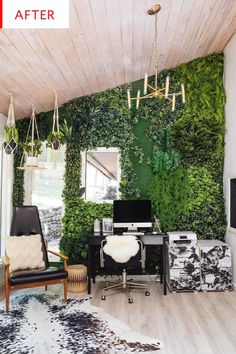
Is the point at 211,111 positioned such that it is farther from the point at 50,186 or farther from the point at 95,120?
the point at 50,186

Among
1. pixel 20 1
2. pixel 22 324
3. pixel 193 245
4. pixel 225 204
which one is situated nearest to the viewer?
pixel 20 1

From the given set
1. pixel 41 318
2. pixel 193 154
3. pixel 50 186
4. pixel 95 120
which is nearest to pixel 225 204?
pixel 193 154

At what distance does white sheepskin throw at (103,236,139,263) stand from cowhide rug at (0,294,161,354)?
686mm

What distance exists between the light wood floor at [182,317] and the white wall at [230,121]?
90 centimetres

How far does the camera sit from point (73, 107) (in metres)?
5.82

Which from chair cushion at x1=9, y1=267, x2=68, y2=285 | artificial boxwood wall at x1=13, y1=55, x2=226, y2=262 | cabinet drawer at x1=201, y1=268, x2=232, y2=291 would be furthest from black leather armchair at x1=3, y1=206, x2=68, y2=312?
cabinet drawer at x1=201, y1=268, x2=232, y2=291

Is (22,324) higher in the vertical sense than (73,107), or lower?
lower

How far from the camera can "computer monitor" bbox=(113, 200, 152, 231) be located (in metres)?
5.32

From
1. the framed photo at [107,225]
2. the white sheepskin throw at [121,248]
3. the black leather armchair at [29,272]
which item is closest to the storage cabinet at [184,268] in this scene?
the white sheepskin throw at [121,248]

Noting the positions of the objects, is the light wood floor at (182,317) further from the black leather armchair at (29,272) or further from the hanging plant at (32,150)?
the hanging plant at (32,150)

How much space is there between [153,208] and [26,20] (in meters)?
3.76

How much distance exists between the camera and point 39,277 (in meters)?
4.27

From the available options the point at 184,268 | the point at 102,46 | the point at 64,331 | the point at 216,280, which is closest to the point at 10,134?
the point at 102,46

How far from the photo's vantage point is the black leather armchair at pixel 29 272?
417cm
